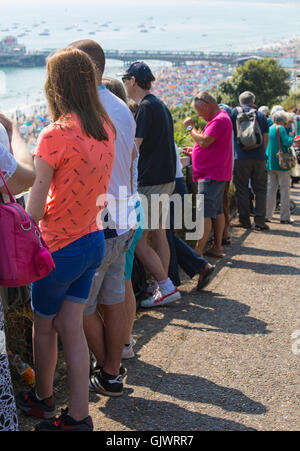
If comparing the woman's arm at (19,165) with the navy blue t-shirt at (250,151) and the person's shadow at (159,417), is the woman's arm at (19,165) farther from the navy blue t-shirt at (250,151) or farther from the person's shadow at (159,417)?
the navy blue t-shirt at (250,151)

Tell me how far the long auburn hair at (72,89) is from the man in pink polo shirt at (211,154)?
3.44 metres

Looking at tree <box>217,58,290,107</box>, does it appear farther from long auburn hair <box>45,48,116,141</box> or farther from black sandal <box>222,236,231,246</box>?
long auburn hair <box>45,48,116,141</box>

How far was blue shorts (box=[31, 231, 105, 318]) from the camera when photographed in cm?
250

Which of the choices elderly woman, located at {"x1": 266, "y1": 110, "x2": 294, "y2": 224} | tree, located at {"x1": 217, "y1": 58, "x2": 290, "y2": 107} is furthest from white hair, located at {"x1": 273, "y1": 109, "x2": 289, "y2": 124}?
tree, located at {"x1": 217, "y1": 58, "x2": 290, "y2": 107}

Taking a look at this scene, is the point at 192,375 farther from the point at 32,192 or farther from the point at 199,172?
the point at 199,172

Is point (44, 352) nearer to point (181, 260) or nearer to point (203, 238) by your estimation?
point (181, 260)

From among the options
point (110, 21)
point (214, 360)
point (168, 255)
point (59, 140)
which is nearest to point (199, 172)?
point (168, 255)

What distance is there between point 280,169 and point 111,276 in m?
5.92

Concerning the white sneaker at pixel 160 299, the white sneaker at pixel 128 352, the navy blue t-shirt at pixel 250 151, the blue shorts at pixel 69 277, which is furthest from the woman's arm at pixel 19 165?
the navy blue t-shirt at pixel 250 151

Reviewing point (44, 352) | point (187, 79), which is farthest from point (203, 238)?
point (187, 79)

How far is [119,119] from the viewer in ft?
10.1

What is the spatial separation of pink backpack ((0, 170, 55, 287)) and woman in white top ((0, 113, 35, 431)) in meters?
0.08

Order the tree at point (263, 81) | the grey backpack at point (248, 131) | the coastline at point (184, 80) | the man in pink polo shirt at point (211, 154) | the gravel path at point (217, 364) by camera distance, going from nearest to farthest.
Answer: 1. the gravel path at point (217, 364)
2. the man in pink polo shirt at point (211, 154)
3. the grey backpack at point (248, 131)
4. the coastline at point (184, 80)
5. the tree at point (263, 81)

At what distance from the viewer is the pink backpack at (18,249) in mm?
1951
